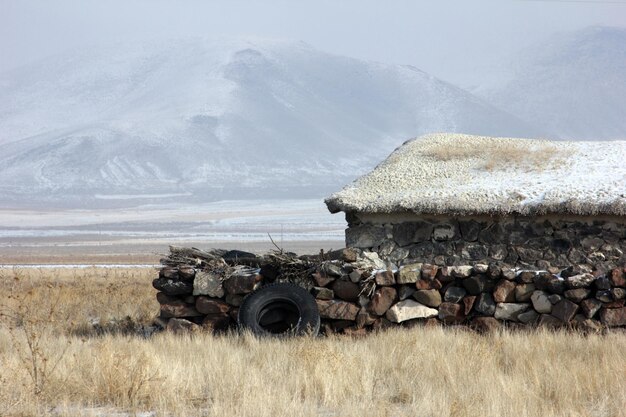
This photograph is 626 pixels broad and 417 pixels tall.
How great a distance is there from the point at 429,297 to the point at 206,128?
144 m

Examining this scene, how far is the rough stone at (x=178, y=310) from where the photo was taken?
12523mm

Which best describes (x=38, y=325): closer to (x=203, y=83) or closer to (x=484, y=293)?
(x=484, y=293)

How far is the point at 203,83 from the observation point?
182 meters

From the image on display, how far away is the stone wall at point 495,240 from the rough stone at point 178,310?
2.37 m

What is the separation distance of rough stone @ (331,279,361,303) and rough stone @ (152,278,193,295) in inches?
77.3

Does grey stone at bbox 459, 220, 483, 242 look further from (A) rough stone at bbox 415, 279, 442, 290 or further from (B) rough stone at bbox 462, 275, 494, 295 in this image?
(A) rough stone at bbox 415, 279, 442, 290

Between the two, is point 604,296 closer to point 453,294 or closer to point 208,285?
point 453,294

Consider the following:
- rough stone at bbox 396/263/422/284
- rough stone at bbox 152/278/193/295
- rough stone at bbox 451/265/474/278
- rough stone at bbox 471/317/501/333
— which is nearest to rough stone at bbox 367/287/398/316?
rough stone at bbox 396/263/422/284

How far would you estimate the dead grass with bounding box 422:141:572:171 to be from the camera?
45.5ft

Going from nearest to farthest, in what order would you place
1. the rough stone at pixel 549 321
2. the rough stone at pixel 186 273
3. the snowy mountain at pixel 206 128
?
the rough stone at pixel 549 321, the rough stone at pixel 186 273, the snowy mountain at pixel 206 128

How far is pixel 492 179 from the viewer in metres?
13.4

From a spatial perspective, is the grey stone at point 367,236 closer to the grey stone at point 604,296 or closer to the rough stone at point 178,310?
the rough stone at point 178,310

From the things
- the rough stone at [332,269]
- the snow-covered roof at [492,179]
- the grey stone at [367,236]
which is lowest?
the rough stone at [332,269]

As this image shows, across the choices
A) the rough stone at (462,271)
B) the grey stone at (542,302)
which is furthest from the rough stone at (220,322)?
the grey stone at (542,302)
